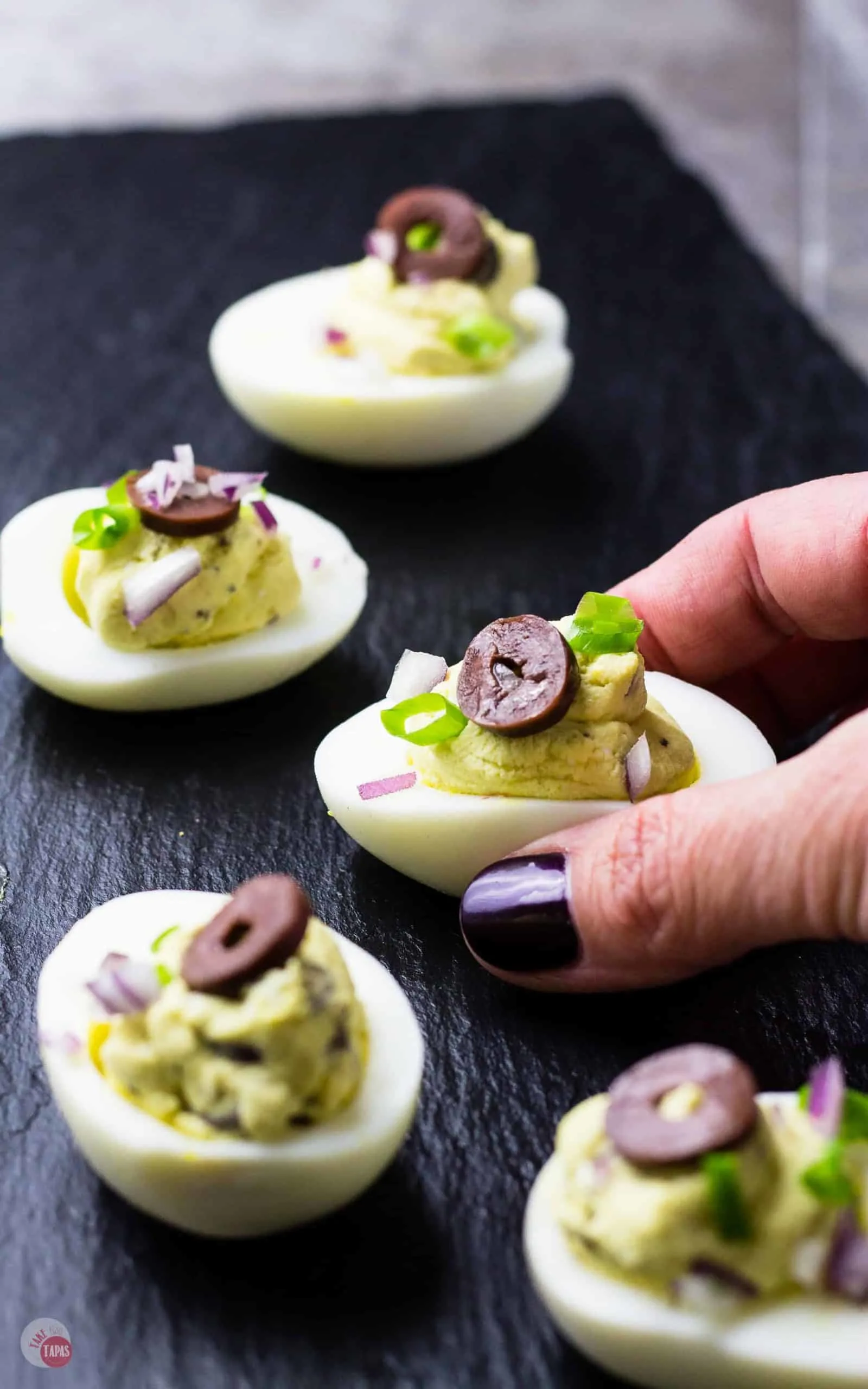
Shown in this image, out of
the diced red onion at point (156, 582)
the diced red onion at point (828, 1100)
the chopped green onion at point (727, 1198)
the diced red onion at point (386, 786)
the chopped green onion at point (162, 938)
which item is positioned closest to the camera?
the chopped green onion at point (727, 1198)

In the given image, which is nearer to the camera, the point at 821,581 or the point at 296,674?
the point at 821,581

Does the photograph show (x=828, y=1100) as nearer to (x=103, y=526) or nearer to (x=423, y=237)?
(x=103, y=526)

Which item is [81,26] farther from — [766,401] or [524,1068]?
[524,1068]

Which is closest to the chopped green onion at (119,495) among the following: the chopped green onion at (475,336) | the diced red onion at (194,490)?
the diced red onion at (194,490)

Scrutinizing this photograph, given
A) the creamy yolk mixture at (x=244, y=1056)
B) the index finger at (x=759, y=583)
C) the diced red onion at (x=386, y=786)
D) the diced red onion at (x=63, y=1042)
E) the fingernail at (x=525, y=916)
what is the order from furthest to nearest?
the index finger at (x=759, y=583)
the diced red onion at (x=386, y=786)
the fingernail at (x=525, y=916)
the diced red onion at (x=63, y=1042)
the creamy yolk mixture at (x=244, y=1056)

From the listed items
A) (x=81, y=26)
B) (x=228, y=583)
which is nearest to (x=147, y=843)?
(x=228, y=583)

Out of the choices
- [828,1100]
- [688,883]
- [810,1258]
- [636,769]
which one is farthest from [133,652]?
[810,1258]

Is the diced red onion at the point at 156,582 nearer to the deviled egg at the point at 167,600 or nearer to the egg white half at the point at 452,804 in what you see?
the deviled egg at the point at 167,600

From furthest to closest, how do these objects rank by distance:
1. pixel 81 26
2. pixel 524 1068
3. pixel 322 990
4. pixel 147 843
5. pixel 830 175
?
pixel 81 26 → pixel 830 175 → pixel 147 843 → pixel 524 1068 → pixel 322 990
